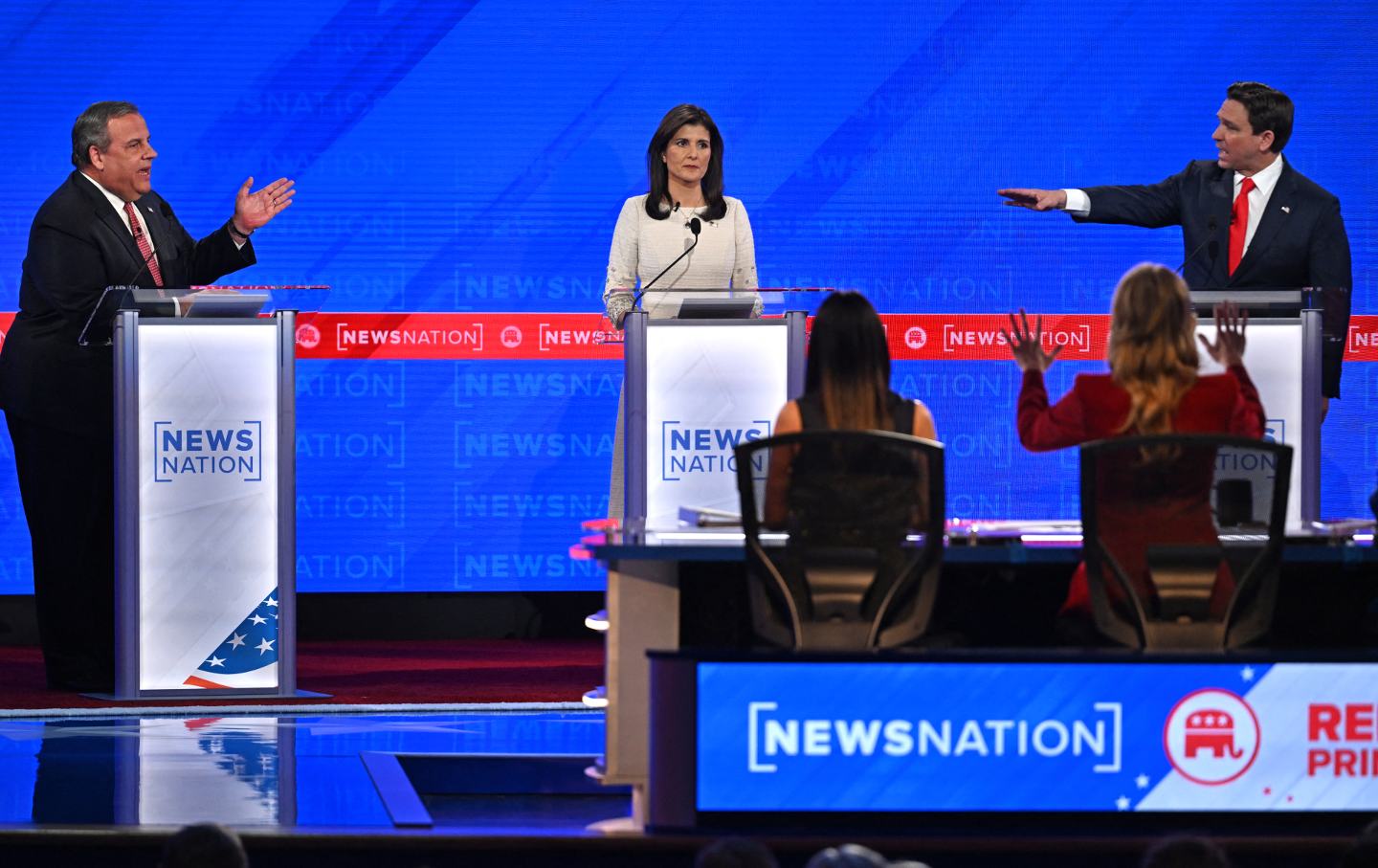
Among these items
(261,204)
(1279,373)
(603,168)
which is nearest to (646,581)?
(1279,373)

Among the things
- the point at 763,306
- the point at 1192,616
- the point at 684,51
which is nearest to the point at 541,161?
the point at 684,51

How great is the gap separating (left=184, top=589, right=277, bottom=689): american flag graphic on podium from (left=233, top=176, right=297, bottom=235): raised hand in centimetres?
127

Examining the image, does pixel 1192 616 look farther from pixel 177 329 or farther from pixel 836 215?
pixel 836 215

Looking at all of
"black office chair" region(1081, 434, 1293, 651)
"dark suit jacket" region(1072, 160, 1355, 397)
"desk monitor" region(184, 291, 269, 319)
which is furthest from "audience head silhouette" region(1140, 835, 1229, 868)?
"desk monitor" region(184, 291, 269, 319)

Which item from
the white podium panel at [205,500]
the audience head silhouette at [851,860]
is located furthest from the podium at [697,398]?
the audience head silhouette at [851,860]

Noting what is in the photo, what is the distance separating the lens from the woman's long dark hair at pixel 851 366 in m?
3.74

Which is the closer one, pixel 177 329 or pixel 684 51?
pixel 177 329

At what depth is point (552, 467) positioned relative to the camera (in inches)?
296

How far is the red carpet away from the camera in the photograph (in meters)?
6.03

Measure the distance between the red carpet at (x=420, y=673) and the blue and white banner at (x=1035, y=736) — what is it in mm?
2726

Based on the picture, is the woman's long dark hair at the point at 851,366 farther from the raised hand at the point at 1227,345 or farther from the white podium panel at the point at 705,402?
the white podium panel at the point at 705,402

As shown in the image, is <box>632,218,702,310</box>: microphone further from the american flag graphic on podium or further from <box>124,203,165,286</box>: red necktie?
<box>124,203,165,286</box>: red necktie

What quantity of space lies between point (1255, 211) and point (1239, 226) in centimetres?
7

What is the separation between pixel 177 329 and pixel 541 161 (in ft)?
6.90
